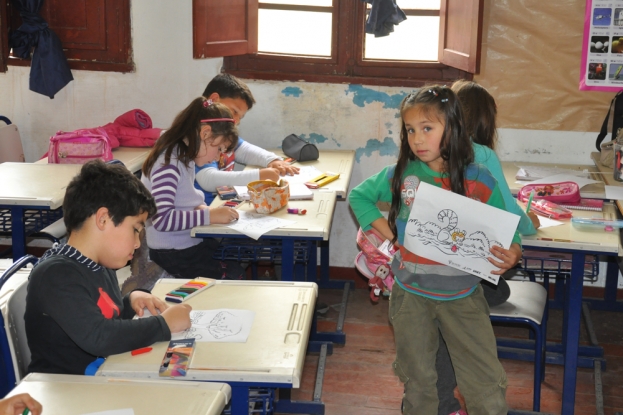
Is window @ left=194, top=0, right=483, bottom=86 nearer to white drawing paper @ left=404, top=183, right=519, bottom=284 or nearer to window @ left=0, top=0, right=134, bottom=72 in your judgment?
window @ left=0, top=0, right=134, bottom=72

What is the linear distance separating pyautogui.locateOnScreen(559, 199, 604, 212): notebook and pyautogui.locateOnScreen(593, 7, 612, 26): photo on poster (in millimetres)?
1116

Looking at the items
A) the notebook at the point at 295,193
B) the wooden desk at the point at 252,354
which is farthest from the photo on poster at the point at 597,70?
the wooden desk at the point at 252,354

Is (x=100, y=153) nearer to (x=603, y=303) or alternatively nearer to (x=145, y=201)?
(x=145, y=201)

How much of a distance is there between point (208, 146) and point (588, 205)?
1576mm

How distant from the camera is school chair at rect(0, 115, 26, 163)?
410 cm

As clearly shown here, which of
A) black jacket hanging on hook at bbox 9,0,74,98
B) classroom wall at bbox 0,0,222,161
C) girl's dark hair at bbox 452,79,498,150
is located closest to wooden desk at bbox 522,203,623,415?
girl's dark hair at bbox 452,79,498,150

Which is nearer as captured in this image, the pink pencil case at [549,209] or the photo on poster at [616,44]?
the pink pencil case at [549,209]

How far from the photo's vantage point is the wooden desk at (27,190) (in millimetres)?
2990

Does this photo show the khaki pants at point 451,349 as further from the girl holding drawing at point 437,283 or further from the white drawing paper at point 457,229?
the white drawing paper at point 457,229

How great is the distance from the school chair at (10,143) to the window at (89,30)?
14.9 inches

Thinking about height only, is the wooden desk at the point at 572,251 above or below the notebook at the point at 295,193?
below

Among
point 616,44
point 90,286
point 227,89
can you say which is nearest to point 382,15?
point 227,89

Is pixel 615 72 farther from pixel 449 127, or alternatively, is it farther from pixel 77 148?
pixel 77 148

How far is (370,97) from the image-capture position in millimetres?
4102
